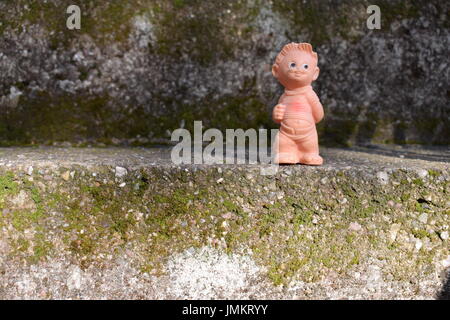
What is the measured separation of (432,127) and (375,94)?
520 mm

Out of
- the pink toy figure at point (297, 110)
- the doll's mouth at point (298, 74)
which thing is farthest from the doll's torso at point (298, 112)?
the doll's mouth at point (298, 74)

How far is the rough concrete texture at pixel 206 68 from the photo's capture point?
3.47 meters

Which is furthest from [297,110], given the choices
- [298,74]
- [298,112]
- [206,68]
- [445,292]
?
[206,68]

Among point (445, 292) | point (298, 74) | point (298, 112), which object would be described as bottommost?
point (445, 292)

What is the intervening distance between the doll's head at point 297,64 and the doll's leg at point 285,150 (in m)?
0.29

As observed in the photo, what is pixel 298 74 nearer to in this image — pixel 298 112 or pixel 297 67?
pixel 297 67

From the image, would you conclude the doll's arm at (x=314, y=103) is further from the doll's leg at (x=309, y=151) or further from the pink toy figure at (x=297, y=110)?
the doll's leg at (x=309, y=151)

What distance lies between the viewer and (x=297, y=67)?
2494mm

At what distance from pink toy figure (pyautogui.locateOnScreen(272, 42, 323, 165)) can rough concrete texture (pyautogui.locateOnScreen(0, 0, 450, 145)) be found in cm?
113

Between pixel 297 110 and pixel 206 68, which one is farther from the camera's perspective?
pixel 206 68

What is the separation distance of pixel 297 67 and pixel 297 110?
224 mm

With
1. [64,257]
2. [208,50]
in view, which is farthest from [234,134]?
[64,257]

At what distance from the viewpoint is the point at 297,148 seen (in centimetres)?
259

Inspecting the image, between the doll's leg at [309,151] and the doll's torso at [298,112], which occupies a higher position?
the doll's torso at [298,112]
